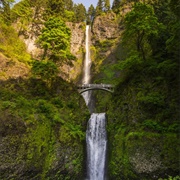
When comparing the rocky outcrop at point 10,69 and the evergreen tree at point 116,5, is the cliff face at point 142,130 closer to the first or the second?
the rocky outcrop at point 10,69

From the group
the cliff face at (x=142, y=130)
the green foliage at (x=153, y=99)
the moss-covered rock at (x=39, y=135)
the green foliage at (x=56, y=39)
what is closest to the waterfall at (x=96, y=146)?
the moss-covered rock at (x=39, y=135)

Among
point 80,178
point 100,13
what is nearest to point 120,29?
point 100,13

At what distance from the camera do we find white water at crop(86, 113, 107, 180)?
15805 mm

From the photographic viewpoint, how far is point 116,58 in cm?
3712

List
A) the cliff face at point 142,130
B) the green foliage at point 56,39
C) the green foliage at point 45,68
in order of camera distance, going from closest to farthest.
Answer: the cliff face at point 142,130 → the green foliage at point 45,68 → the green foliage at point 56,39

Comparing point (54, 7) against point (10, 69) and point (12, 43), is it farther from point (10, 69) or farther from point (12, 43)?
point (10, 69)

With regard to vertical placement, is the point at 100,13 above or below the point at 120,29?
above

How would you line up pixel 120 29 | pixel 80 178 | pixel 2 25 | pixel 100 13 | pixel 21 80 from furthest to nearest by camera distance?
pixel 100 13
pixel 120 29
pixel 2 25
pixel 21 80
pixel 80 178

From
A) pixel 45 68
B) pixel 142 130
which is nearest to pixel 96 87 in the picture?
pixel 45 68

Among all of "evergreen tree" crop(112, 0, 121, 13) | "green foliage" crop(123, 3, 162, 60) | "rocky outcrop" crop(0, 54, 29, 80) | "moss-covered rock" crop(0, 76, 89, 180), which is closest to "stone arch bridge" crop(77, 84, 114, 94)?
"moss-covered rock" crop(0, 76, 89, 180)

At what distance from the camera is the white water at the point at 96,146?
51.9ft

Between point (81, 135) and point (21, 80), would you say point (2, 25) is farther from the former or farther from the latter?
point (81, 135)

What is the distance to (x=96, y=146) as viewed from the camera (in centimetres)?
1689

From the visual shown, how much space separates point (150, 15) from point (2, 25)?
2135 centimetres
